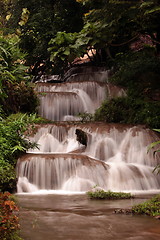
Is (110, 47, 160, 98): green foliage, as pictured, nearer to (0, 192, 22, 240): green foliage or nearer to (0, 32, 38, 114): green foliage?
(0, 32, 38, 114): green foliage

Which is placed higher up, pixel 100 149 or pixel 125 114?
→ pixel 125 114

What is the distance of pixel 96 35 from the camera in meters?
10.3

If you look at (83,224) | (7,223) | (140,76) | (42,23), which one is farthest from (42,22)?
(7,223)

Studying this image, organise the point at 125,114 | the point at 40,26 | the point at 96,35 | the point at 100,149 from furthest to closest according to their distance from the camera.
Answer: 1. the point at 40,26
2. the point at 125,114
3. the point at 100,149
4. the point at 96,35

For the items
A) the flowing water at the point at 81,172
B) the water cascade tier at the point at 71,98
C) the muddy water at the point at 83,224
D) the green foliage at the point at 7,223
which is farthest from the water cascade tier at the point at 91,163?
the green foliage at the point at 7,223

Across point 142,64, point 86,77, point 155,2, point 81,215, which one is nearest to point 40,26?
point 86,77

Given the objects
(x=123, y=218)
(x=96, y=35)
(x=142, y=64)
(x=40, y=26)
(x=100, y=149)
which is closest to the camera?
(x=123, y=218)

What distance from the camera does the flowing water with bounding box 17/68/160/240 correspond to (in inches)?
175

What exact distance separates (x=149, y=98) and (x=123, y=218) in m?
12.7

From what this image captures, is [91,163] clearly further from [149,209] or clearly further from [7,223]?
[7,223]

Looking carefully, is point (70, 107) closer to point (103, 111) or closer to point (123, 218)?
point (103, 111)

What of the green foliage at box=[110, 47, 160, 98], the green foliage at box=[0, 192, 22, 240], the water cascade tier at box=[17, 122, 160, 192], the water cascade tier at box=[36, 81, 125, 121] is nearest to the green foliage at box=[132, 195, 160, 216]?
the green foliage at box=[0, 192, 22, 240]

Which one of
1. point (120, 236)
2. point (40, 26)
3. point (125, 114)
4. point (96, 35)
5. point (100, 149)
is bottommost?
point (120, 236)

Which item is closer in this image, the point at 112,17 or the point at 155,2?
the point at 155,2
